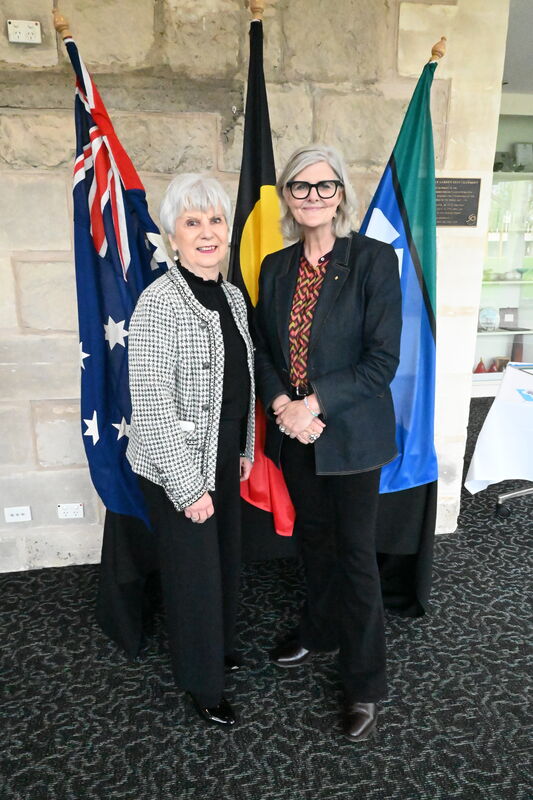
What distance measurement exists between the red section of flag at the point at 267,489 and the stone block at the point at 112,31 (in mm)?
1445

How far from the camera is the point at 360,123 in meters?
2.34

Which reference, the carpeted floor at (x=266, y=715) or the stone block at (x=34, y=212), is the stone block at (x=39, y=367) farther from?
the carpeted floor at (x=266, y=715)

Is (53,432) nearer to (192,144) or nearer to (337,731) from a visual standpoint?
(192,144)

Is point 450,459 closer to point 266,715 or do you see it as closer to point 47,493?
point 266,715

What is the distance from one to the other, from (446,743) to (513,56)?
4881mm

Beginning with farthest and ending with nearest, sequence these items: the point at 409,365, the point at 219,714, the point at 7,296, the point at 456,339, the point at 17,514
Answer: the point at 456,339 → the point at 17,514 → the point at 7,296 → the point at 409,365 → the point at 219,714

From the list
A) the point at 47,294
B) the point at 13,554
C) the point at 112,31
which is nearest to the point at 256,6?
the point at 112,31

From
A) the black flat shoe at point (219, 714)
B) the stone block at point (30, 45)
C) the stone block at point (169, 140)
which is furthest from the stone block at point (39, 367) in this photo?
the black flat shoe at point (219, 714)

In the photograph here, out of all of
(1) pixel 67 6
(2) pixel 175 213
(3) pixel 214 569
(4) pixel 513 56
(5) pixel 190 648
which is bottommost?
(5) pixel 190 648

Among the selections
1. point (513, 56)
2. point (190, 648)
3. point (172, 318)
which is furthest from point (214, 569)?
point (513, 56)

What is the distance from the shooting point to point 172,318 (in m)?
1.43

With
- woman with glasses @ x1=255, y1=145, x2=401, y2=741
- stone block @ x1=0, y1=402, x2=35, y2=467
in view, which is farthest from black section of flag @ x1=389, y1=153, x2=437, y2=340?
stone block @ x1=0, y1=402, x2=35, y2=467

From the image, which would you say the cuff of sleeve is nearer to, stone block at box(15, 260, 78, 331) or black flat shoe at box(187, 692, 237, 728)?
black flat shoe at box(187, 692, 237, 728)

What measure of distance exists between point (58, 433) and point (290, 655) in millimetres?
1333
